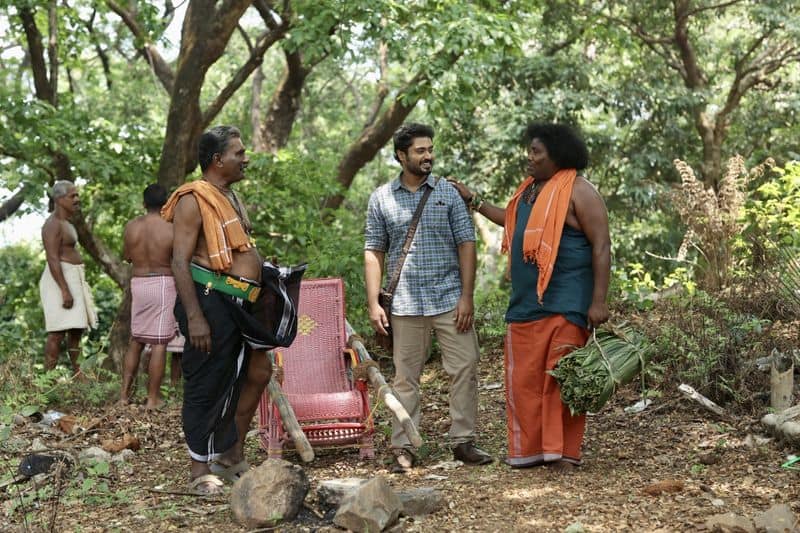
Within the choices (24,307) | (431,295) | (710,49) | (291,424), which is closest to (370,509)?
(291,424)

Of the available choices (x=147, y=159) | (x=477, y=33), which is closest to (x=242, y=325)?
(x=477, y=33)

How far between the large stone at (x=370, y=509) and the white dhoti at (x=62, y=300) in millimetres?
5231

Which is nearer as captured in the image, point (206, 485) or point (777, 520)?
point (777, 520)

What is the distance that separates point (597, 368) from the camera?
500 cm

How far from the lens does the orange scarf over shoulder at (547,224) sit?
5141 mm

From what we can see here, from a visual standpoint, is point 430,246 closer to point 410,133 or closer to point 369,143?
point 410,133

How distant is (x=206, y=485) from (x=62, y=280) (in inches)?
163

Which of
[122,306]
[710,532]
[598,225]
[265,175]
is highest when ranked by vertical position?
[265,175]

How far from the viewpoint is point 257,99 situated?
18422 millimetres

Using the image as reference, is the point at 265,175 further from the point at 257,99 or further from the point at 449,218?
the point at 257,99

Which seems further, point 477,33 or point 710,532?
point 477,33

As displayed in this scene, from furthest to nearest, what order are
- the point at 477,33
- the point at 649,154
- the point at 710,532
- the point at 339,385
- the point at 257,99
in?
1. the point at 257,99
2. the point at 649,154
3. the point at 477,33
4. the point at 339,385
5. the point at 710,532

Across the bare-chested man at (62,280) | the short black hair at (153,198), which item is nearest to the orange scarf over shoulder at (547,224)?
the short black hair at (153,198)

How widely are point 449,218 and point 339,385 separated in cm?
167
